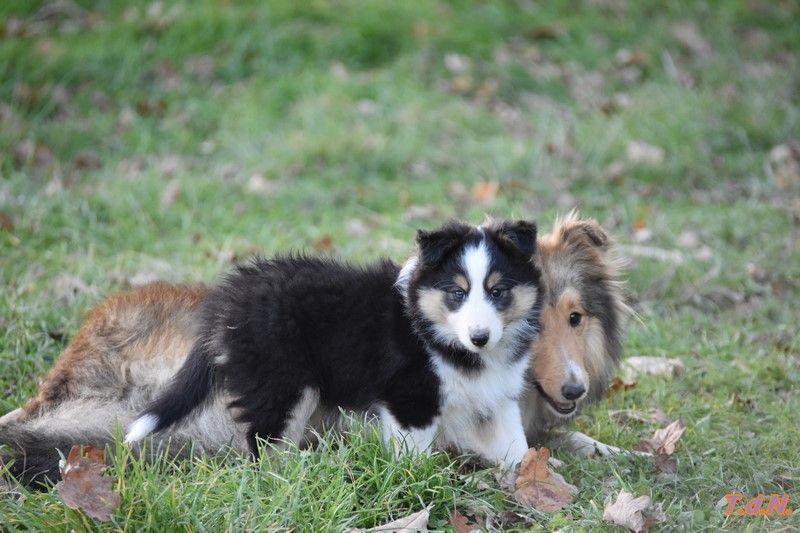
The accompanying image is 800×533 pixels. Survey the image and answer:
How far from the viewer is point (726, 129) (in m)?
9.03

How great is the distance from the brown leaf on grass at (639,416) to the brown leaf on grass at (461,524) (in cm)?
145

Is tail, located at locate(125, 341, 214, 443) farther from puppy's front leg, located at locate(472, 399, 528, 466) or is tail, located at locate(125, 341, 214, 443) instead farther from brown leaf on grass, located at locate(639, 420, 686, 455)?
brown leaf on grass, located at locate(639, 420, 686, 455)

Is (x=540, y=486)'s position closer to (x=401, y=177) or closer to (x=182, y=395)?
(x=182, y=395)

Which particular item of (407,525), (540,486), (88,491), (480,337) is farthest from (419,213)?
(88,491)

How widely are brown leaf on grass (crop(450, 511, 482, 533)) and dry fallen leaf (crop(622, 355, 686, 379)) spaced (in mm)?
2032

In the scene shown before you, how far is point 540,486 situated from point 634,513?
428 millimetres

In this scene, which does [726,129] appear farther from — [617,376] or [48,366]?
[48,366]

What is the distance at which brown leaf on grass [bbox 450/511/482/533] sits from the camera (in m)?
3.53

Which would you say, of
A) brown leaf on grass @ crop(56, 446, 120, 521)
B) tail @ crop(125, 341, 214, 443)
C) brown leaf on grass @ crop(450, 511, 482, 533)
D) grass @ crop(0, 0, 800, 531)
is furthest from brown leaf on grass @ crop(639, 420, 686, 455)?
brown leaf on grass @ crop(56, 446, 120, 521)

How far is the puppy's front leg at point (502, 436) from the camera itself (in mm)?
4066

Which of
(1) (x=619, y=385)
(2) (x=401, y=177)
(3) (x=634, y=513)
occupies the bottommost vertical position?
(2) (x=401, y=177)

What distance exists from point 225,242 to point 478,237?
325 centimetres

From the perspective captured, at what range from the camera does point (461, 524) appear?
355 cm

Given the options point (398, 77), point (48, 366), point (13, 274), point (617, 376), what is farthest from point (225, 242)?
point (398, 77)
